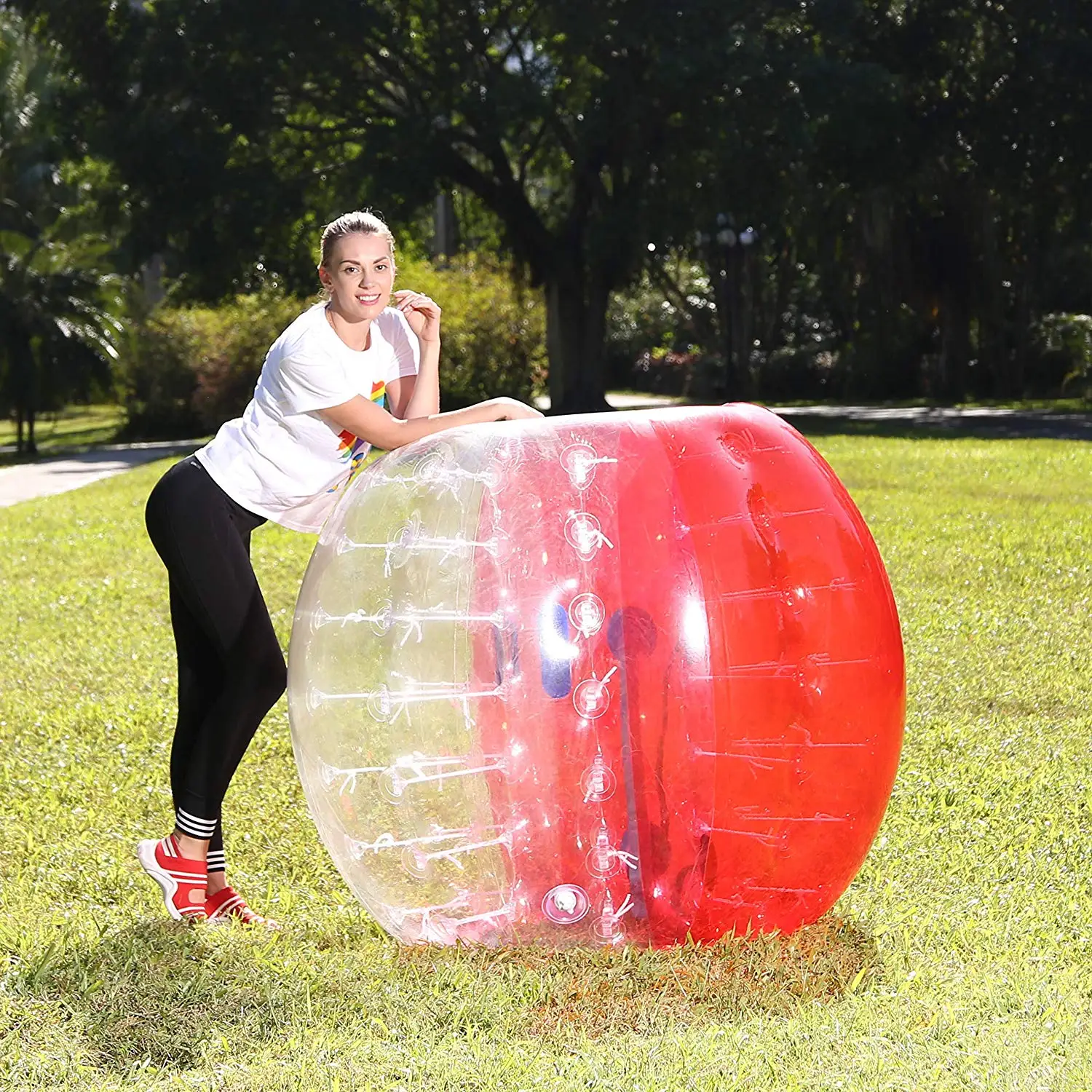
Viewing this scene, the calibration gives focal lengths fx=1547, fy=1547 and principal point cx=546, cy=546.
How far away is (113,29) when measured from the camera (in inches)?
1080

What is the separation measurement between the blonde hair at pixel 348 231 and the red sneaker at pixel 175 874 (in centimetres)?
163

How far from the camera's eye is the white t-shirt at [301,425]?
391 centimetres

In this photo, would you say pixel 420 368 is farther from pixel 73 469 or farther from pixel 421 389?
pixel 73 469

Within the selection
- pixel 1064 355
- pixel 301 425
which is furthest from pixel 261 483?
pixel 1064 355

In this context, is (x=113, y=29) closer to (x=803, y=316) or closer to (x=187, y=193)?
(x=187, y=193)

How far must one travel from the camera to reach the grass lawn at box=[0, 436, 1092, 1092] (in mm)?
3232

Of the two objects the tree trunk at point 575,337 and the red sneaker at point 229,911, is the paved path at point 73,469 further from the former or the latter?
the red sneaker at point 229,911

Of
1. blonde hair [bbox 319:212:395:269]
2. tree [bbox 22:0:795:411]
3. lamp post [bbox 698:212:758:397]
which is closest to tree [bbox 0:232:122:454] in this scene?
tree [bbox 22:0:795:411]

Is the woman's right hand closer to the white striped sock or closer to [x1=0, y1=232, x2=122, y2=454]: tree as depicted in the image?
the white striped sock

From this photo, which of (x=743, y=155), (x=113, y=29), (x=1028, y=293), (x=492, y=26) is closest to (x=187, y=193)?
(x=113, y=29)

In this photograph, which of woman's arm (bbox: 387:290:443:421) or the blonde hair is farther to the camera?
woman's arm (bbox: 387:290:443:421)

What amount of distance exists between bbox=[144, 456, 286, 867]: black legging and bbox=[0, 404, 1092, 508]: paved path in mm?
13401

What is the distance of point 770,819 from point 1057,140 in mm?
28234

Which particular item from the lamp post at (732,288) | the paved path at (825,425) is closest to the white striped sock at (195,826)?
the paved path at (825,425)
